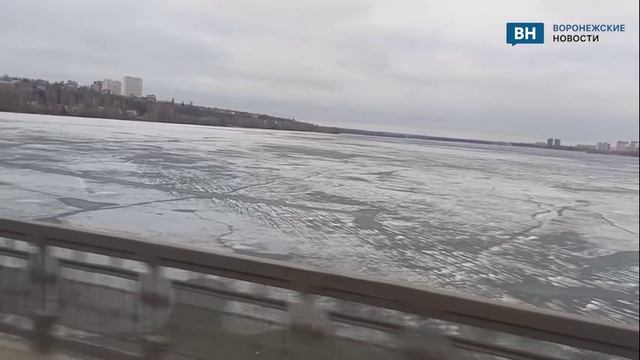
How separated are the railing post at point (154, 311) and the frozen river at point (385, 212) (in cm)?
253

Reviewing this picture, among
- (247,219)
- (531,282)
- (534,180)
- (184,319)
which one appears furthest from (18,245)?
(534,180)

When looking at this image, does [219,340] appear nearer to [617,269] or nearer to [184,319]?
[184,319]

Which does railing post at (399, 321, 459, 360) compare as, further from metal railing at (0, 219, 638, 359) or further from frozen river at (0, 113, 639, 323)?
frozen river at (0, 113, 639, 323)

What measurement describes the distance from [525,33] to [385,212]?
11.4 meters

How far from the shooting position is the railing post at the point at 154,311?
11.1 feet

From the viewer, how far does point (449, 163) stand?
29.1 m

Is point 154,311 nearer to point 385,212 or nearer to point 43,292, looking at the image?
point 43,292

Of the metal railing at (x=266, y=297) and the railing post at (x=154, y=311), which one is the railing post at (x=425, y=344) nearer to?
the metal railing at (x=266, y=297)

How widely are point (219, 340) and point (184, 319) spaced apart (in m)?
0.24

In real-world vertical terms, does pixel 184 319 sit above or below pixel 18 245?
below

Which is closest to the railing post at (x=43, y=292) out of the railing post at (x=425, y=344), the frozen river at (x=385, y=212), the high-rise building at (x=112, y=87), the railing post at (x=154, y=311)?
the railing post at (x=154, y=311)

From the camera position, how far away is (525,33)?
3.32 meters

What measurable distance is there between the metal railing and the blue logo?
1.59 metres

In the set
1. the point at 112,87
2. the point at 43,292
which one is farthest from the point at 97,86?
the point at 43,292
